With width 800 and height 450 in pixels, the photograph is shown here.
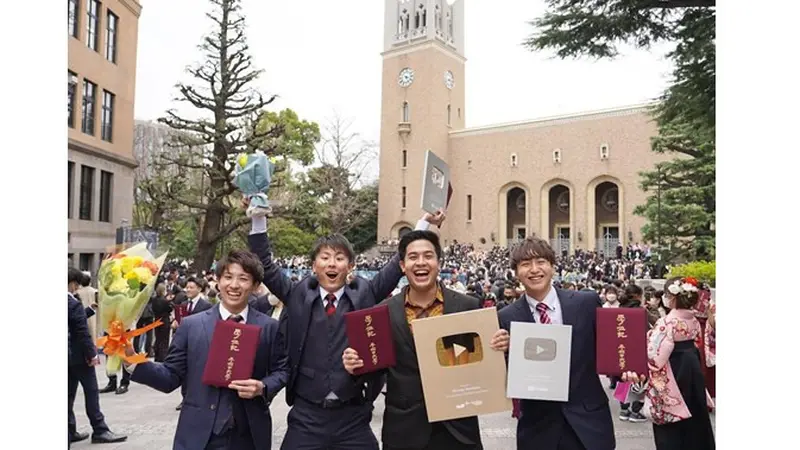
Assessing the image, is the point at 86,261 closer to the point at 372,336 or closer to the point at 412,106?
the point at 372,336

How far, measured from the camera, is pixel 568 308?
266cm

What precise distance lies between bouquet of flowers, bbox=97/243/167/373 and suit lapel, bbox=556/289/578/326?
1.84m

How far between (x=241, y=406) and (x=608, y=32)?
7.17 meters

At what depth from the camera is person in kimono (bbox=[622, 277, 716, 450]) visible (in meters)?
3.81

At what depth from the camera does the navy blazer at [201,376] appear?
2570 millimetres


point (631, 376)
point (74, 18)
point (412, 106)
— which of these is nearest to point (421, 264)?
point (631, 376)

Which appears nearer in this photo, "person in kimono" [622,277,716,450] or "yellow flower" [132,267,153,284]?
"yellow flower" [132,267,153,284]

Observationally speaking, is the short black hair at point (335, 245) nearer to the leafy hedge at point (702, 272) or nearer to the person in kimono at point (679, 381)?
the person in kimono at point (679, 381)

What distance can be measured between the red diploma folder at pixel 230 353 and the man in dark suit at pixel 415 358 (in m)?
0.43

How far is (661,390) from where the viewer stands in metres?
3.81

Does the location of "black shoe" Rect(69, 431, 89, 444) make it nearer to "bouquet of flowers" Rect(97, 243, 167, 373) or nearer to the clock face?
"bouquet of flowers" Rect(97, 243, 167, 373)

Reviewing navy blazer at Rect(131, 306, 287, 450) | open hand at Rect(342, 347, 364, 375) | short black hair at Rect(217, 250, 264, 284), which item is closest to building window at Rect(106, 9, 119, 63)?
short black hair at Rect(217, 250, 264, 284)

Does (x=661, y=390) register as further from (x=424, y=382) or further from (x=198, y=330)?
(x=198, y=330)

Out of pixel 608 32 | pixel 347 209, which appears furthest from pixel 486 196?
pixel 608 32
